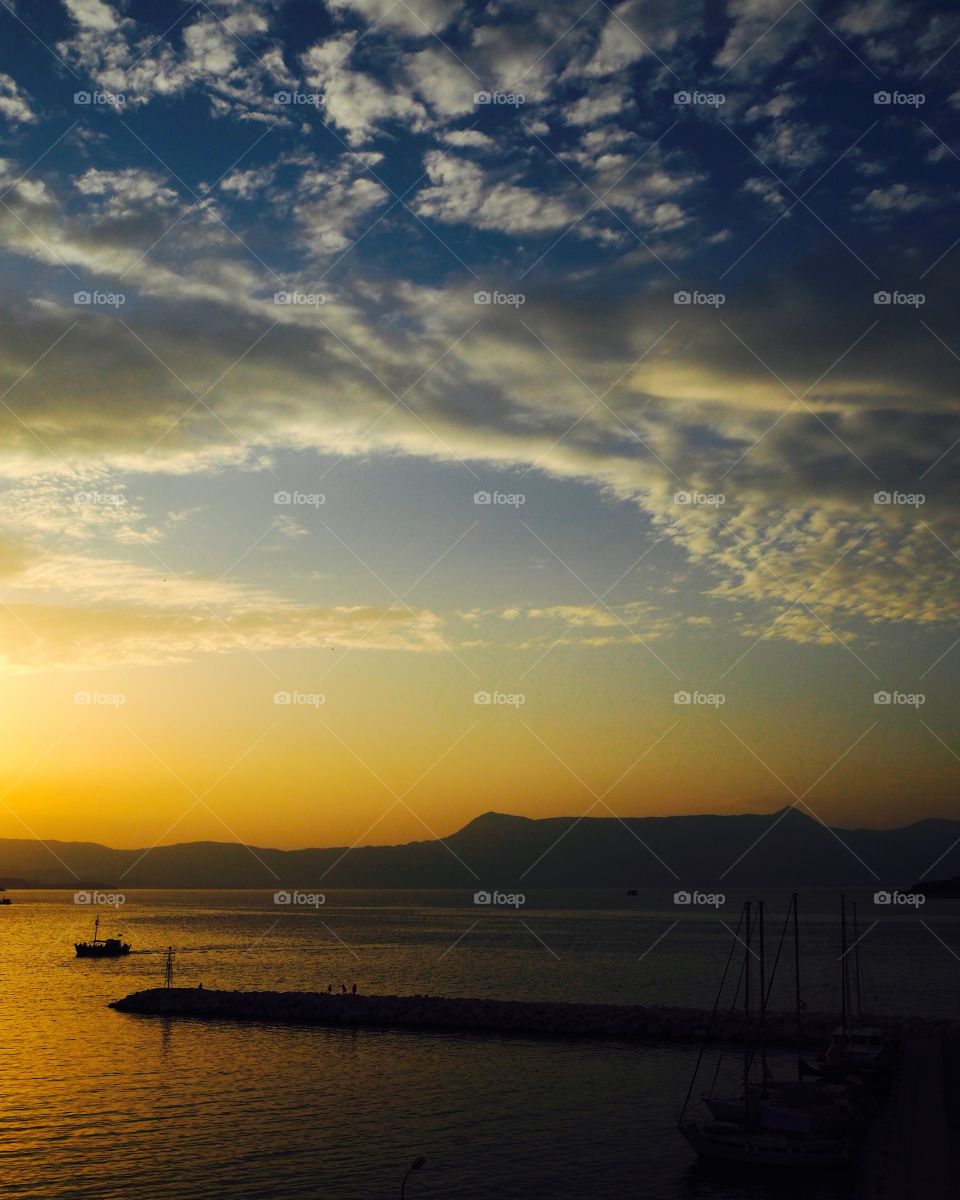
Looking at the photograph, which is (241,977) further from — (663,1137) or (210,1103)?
(663,1137)

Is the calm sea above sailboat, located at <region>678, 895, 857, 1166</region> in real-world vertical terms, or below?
below

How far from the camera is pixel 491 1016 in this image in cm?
6544

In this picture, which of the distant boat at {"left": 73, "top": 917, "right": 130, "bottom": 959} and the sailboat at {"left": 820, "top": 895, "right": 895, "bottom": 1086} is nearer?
the sailboat at {"left": 820, "top": 895, "right": 895, "bottom": 1086}

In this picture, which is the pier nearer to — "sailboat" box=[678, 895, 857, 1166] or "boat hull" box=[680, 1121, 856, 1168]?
"boat hull" box=[680, 1121, 856, 1168]

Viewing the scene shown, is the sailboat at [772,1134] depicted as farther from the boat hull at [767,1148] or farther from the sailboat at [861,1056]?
the sailboat at [861,1056]

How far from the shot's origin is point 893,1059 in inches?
1898

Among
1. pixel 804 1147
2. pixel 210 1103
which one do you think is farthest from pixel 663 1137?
pixel 210 1103

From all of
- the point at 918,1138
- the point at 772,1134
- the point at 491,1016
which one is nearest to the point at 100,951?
the point at 491,1016

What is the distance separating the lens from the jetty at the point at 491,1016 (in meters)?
59.2

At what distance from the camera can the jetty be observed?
194ft

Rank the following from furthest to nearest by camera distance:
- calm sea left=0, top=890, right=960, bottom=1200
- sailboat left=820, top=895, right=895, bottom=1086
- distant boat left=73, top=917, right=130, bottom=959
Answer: distant boat left=73, top=917, right=130, bottom=959 < sailboat left=820, top=895, right=895, bottom=1086 < calm sea left=0, top=890, right=960, bottom=1200

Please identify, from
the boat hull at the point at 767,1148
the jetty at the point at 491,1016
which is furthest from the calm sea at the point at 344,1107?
the jetty at the point at 491,1016

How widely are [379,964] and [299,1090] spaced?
72307mm

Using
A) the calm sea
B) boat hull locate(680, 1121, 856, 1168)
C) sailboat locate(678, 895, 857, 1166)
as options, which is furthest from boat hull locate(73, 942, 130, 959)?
boat hull locate(680, 1121, 856, 1168)
